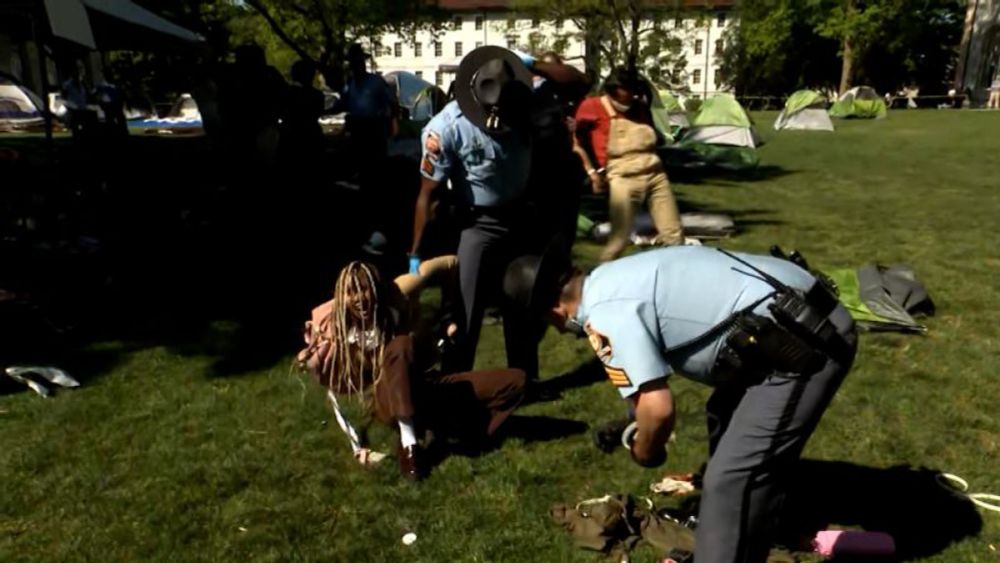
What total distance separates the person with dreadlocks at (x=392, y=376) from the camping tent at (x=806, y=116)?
999 inches

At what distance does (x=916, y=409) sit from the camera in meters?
4.61

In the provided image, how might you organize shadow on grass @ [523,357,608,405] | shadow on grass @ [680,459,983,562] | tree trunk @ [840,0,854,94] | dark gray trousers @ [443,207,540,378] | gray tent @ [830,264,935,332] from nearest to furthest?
shadow on grass @ [680,459,983,562]
dark gray trousers @ [443,207,540,378]
shadow on grass @ [523,357,608,405]
gray tent @ [830,264,935,332]
tree trunk @ [840,0,854,94]

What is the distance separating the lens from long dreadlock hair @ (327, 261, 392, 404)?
3826 millimetres

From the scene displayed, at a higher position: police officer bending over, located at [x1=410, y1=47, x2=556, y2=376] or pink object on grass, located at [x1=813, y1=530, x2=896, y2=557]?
police officer bending over, located at [x1=410, y1=47, x2=556, y2=376]

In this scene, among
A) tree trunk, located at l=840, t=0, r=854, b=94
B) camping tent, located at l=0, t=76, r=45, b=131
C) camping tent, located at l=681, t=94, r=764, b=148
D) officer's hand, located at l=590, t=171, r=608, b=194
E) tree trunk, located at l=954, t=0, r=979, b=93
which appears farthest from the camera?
tree trunk, located at l=840, t=0, r=854, b=94

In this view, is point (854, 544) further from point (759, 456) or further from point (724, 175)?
point (724, 175)

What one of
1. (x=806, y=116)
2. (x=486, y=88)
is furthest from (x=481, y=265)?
(x=806, y=116)

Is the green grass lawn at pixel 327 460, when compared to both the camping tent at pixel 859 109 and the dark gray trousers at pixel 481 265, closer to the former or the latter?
the dark gray trousers at pixel 481 265

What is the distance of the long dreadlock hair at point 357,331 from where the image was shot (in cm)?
383

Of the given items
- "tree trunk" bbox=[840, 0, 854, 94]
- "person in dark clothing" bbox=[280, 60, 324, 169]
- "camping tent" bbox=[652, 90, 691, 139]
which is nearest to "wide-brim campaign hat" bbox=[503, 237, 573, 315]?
"person in dark clothing" bbox=[280, 60, 324, 169]

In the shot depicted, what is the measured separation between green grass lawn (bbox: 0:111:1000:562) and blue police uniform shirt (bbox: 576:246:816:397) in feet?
3.84

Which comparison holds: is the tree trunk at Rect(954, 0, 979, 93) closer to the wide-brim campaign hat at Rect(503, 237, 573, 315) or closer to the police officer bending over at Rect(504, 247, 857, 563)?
the police officer bending over at Rect(504, 247, 857, 563)

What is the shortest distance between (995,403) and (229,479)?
425 centimetres

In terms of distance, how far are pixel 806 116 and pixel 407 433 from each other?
2663 centimetres
